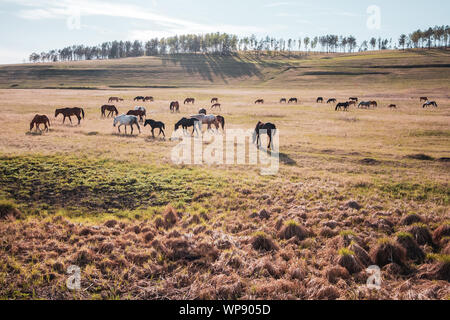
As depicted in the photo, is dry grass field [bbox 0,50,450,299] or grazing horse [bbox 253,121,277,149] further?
grazing horse [bbox 253,121,277,149]

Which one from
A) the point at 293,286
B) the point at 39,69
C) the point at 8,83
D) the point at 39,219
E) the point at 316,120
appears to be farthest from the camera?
the point at 39,69

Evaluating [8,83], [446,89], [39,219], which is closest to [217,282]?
[39,219]

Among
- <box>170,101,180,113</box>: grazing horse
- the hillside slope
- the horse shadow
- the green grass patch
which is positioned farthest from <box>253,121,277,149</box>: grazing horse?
the hillside slope

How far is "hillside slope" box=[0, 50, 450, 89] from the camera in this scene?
87000 millimetres

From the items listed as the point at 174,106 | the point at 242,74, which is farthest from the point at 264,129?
the point at 242,74

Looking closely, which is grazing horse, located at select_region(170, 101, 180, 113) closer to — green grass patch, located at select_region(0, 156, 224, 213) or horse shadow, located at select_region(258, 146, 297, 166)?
horse shadow, located at select_region(258, 146, 297, 166)

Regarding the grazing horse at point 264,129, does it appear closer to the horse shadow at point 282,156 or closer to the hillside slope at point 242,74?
the horse shadow at point 282,156

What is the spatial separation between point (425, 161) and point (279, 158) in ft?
28.3

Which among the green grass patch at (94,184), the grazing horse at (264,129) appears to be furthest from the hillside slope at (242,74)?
the green grass patch at (94,184)

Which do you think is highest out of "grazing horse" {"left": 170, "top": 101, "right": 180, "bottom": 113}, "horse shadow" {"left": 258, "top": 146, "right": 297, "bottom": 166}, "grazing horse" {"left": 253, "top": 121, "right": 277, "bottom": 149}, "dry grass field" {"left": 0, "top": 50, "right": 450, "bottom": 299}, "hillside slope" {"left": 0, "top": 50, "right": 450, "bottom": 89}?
"hillside slope" {"left": 0, "top": 50, "right": 450, "bottom": 89}

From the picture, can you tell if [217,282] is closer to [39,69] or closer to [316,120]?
[316,120]

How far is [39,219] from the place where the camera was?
9438 millimetres

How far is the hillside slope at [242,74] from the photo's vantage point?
8700 centimetres

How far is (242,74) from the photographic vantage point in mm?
117750
